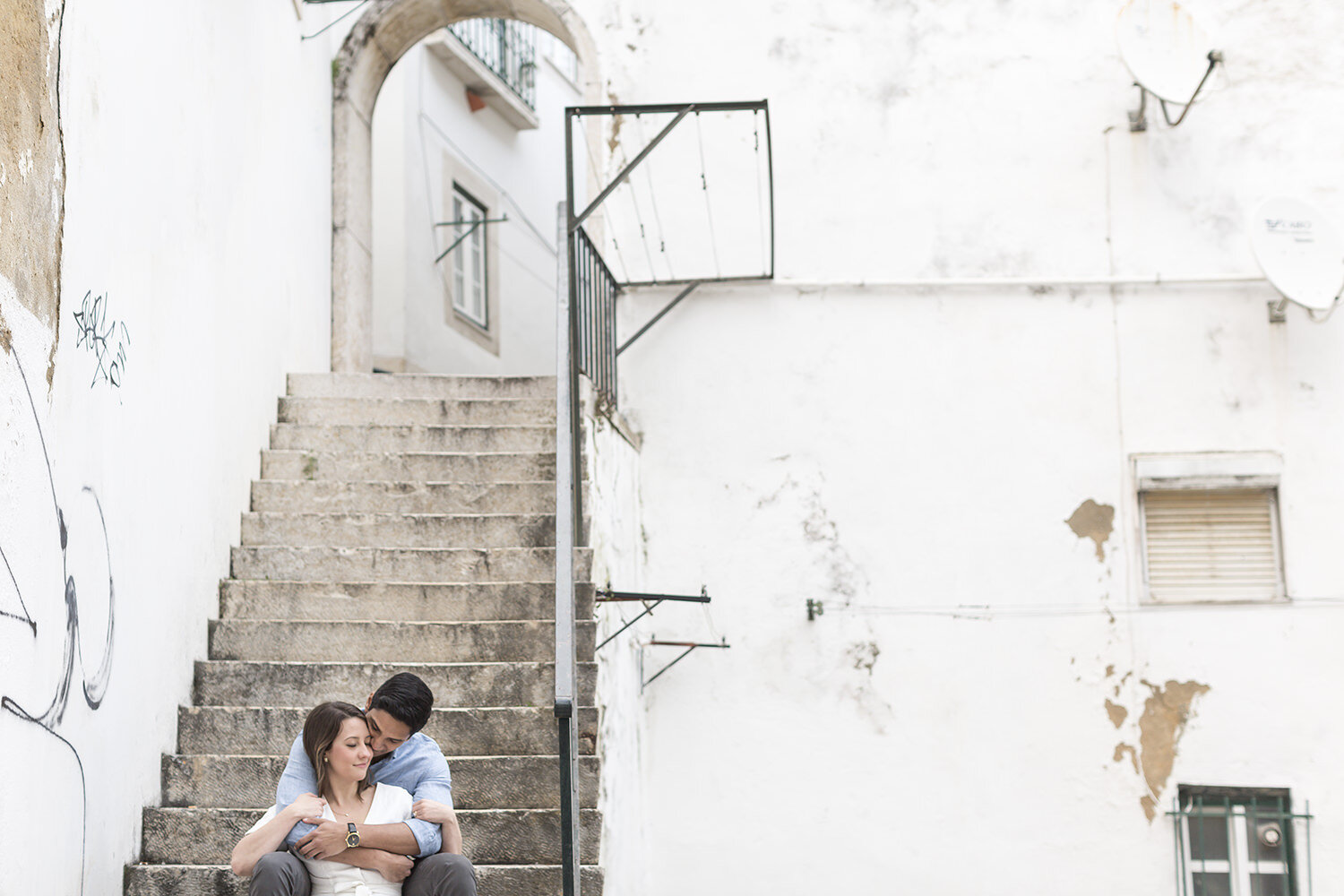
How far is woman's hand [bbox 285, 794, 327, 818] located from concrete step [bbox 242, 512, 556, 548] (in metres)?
2.13

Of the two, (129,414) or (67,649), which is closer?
(67,649)

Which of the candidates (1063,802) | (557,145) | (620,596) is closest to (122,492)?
(620,596)

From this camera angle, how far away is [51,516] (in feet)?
12.6

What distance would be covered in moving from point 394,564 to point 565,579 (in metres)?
1.46

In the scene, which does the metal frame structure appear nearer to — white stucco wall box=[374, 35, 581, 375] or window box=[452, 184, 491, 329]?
white stucco wall box=[374, 35, 581, 375]

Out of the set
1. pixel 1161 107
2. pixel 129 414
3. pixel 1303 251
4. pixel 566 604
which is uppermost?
pixel 1161 107

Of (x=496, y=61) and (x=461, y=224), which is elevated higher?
(x=496, y=61)

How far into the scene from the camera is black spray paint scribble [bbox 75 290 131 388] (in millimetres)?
4129

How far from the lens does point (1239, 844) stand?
6.66 metres

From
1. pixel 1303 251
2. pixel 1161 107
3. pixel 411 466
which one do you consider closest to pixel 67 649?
pixel 411 466

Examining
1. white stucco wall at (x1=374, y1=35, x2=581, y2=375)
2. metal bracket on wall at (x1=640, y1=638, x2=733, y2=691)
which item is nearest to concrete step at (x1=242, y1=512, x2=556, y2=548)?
metal bracket on wall at (x1=640, y1=638, x2=733, y2=691)

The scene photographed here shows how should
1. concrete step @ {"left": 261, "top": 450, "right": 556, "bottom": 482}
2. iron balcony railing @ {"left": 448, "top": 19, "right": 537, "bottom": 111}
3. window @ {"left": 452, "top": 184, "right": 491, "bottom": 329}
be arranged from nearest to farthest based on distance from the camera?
concrete step @ {"left": 261, "top": 450, "right": 556, "bottom": 482}
window @ {"left": 452, "top": 184, "right": 491, "bottom": 329}
iron balcony railing @ {"left": 448, "top": 19, "right": 537, "bottom": 111}

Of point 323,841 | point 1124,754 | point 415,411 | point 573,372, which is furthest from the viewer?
point 1124,754

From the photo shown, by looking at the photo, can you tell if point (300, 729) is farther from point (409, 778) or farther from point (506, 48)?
point (506, 48)
